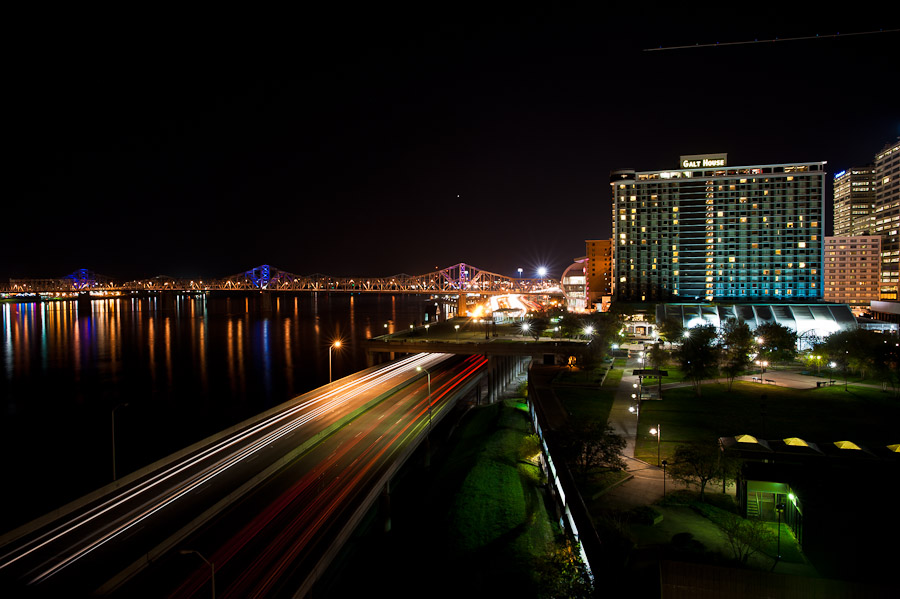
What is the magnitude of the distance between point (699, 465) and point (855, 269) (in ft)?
338

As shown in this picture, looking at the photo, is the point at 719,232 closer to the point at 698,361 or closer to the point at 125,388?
the point at 698,361

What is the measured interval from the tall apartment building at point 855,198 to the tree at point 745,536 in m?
124

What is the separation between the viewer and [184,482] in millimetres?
14680

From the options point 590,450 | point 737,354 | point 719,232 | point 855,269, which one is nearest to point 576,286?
point 719,232

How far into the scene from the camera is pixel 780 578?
26.6 ft

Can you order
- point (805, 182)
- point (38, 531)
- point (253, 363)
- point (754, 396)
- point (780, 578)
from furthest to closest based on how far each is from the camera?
point (805, 182) → point (253, 363) → point (754, 396) → point (38, 531) → point (780, 578)

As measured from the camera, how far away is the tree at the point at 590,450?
16.1 meters

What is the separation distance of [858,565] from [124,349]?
232 ft

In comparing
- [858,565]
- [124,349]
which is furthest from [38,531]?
[124,349]

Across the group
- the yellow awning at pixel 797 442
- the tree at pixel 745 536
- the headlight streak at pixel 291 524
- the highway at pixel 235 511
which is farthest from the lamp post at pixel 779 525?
the headlight streak at pixel 291 524

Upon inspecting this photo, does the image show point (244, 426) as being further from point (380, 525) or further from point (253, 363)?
point (253, 363)

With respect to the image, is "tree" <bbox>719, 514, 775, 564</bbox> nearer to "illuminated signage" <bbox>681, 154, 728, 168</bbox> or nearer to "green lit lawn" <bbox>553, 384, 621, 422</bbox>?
"green lit lawn" <bbox>553, 384, 621, 422</bbox>

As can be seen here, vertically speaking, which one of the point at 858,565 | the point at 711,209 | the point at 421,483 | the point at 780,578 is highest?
the point at 711,209

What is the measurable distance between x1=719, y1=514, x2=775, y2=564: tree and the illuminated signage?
3125 inches
